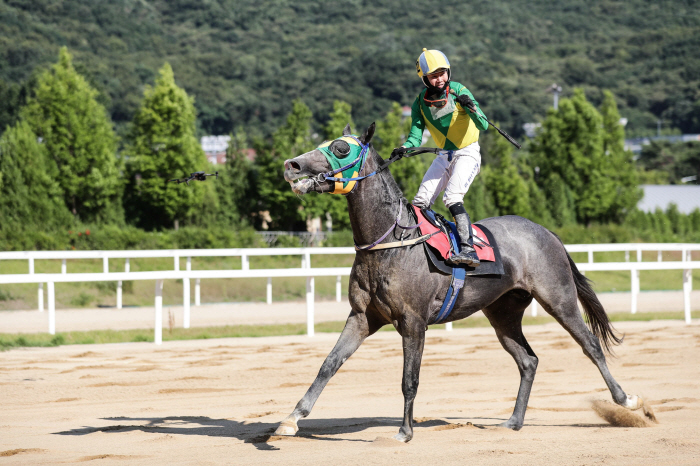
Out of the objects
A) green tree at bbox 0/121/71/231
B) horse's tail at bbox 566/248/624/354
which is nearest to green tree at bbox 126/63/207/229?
green tree at bbox 0/121/71/231

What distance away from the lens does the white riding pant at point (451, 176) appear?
18.1ft

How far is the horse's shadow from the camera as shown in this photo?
529 centimetres

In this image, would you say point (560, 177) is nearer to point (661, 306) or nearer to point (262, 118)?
point (661, 306)

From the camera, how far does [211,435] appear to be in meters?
5.27

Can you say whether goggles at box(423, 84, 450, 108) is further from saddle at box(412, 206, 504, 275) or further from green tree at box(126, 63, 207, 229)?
green tree at box(126, 63, 207, 229)

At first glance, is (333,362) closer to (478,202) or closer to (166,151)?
(166,151)

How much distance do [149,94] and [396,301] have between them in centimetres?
2750

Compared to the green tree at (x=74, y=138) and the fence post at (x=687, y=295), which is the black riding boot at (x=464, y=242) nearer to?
the fence post at (x=687, y=295)

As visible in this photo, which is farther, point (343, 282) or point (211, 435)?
point (343, 282)

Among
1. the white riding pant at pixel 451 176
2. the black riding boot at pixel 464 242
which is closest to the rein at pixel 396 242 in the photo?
the black riding boot at pixel 464 242

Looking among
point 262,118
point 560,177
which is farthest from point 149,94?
point 262,118

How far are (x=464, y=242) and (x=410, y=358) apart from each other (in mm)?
870

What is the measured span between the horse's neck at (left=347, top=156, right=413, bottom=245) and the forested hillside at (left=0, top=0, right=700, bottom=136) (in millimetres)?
79181

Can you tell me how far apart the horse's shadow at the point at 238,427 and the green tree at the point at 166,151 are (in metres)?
24.4
